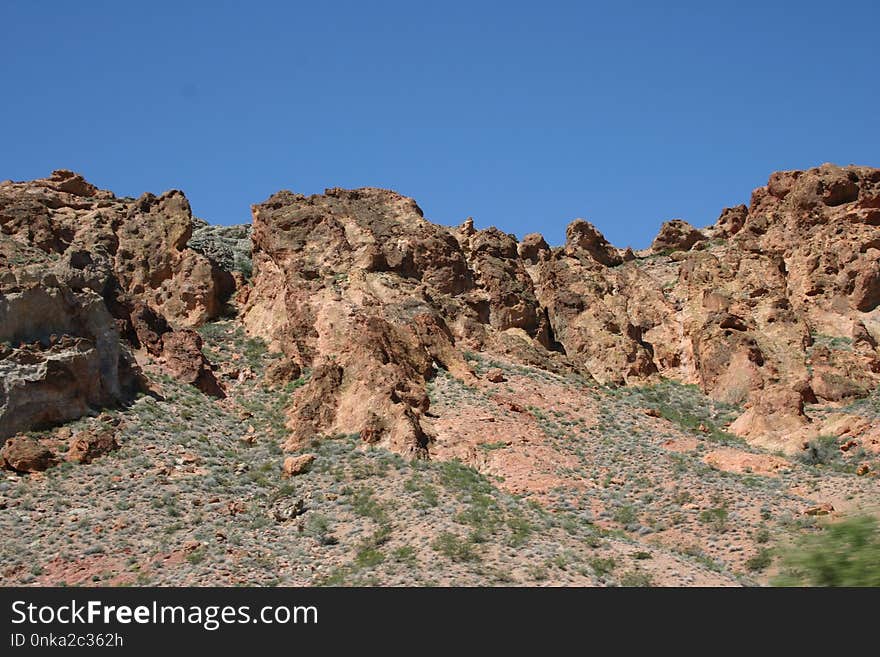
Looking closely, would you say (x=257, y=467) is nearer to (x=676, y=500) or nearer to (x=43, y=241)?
(x=676, y=500)

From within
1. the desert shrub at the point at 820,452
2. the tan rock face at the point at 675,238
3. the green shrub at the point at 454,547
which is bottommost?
the green shrub at the point at 454,547

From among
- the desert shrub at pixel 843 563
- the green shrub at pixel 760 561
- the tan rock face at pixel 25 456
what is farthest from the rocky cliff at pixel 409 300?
the desert shrub at pixel 843 563

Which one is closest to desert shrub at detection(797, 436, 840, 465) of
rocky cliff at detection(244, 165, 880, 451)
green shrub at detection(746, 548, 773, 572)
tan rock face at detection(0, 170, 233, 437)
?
rocky cliff at detection(244, 165, 880, 451)

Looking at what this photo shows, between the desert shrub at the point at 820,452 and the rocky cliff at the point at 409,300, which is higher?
the rocky cliff at the point at 409,300

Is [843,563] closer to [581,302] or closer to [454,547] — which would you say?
[454,547]

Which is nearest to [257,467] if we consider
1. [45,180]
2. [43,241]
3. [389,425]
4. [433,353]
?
[389,425]

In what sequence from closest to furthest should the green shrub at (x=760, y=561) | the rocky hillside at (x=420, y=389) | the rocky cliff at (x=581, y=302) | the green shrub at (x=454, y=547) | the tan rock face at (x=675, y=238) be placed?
the green shrub at (x=454, y=547), the green shrub at (x=760, y=561), the rocky hillside at (x=420, y=389), the rocky cliff at (x=581, y=302), the tan rock face at (x=675, y=238)

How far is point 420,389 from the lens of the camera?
1547 inches

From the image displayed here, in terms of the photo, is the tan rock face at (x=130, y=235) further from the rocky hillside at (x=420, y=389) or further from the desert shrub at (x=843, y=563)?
the desert shrub at (x=843, y=563)

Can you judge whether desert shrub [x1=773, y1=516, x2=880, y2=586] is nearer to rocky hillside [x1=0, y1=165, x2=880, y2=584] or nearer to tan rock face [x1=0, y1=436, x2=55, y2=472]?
rocky hillside [x1=0, y1=165, x2=880, y2=584]

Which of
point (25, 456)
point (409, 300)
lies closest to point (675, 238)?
point (409, 300)

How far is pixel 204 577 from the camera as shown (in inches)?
1033

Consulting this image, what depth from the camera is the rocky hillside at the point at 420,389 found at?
28.9m

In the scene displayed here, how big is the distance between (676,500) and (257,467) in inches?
569
